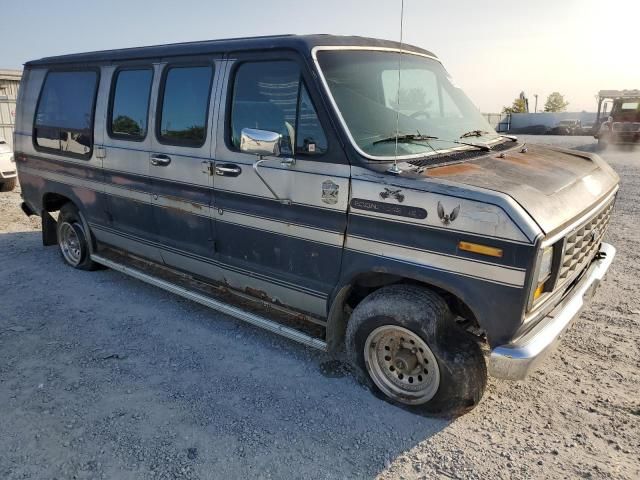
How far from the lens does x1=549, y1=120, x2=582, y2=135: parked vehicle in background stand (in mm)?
34756

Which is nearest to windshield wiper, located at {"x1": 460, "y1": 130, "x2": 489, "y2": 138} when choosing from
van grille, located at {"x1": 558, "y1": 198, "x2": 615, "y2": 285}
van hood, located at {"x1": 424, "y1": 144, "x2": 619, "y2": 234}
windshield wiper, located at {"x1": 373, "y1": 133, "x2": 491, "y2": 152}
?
windshield wiper, located at {"x1": 373, "y1": 133, "x2": 491, "y2": 152}

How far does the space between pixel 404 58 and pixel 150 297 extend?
3482 millimetres

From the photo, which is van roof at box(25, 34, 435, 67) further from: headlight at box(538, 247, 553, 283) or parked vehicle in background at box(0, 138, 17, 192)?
parked vehicle in background at box(0, 138, 17, 192)

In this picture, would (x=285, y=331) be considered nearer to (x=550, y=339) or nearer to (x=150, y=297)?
(x=550, y=339)

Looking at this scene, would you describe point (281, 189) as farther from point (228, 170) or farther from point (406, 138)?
point (406, 138)

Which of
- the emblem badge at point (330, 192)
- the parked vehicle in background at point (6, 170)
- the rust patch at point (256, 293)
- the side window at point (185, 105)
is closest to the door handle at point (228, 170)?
the side window at point (185, 105)

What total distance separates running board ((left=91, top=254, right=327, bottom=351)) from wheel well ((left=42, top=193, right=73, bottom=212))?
118cm

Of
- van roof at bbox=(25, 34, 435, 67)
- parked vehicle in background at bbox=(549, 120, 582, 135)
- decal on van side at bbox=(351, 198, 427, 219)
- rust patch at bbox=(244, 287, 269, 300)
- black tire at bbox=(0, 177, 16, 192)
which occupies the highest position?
van roof at bbox=(25, 34, 435, 67)

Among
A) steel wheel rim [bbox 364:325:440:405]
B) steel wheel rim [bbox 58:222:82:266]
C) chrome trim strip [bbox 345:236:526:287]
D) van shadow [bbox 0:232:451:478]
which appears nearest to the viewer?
chrome trim strip [bbox 345:236:526:287]

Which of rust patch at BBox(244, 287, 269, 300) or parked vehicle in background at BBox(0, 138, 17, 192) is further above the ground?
rust patch at BBox(244, 287, 269, 300)

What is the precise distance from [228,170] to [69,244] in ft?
11.1

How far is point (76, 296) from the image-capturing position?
5.27 metres

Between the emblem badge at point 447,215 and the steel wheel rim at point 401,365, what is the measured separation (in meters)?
0.76

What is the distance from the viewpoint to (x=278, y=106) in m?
3.59
